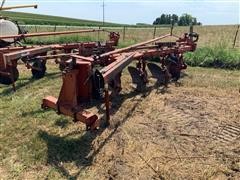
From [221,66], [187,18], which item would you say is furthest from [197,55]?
[187,18]

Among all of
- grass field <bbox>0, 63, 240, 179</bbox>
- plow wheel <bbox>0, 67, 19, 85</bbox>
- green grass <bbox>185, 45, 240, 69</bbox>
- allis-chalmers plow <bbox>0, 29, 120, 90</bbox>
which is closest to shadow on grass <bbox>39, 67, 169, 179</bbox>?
grass field <bbox>0, 63, 240, 179</bbox>

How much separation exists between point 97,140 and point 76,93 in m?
0.80

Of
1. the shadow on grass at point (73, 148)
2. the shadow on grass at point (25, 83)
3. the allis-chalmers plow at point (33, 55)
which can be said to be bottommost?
the shadow on grass at point (25, 83)

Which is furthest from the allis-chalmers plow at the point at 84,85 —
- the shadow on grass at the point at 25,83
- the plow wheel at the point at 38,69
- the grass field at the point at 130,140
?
the plow wheel at the point at 38,69

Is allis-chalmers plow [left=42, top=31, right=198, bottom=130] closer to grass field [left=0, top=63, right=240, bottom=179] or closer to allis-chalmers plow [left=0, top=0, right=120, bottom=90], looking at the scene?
grass field [left=0, top=63, right=240, bottom=179]

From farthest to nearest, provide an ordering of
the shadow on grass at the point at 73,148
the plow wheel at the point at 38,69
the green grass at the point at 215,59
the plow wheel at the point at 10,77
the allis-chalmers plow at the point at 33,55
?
the green grass at the point at 215,59
the plow wheel at the point at 38,69
the plow wheel at the point at 10,77
the allis-chalmers plow at the point at 33,55
the shadow on grass at the point at 73,148

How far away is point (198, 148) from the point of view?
5.22 m

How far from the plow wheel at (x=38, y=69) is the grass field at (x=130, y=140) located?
1.39 m

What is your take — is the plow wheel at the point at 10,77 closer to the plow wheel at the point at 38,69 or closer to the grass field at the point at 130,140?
the grass field at the point at 130,140

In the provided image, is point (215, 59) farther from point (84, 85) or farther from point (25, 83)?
point (84, 85)

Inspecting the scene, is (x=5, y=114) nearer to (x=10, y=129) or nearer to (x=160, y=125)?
(x=10, y=129)

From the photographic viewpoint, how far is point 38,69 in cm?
929

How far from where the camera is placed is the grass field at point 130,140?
4686 mm

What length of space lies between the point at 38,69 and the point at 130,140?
4.59m
